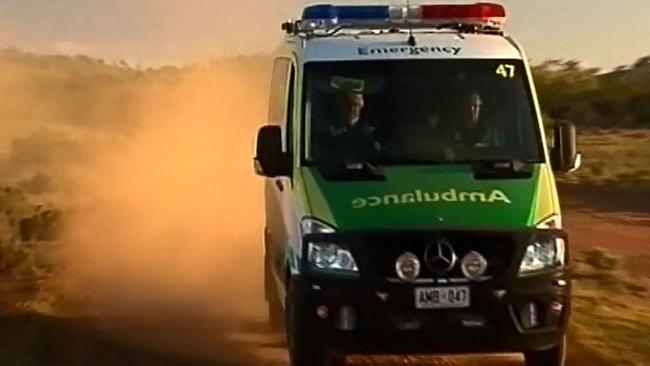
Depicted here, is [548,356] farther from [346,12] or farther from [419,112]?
[346,12]

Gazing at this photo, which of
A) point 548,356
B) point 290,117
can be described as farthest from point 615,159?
point 548,356

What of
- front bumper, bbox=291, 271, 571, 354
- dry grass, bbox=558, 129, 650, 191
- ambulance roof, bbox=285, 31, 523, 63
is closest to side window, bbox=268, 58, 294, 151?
ambulance roof, bbox=285, 31, 523, 63

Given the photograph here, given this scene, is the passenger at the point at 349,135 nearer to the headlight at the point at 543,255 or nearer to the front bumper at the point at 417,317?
the front bumper at the point at 417,317

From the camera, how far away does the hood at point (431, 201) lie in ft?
34.0

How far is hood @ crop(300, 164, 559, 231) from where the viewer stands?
1035 centimetres

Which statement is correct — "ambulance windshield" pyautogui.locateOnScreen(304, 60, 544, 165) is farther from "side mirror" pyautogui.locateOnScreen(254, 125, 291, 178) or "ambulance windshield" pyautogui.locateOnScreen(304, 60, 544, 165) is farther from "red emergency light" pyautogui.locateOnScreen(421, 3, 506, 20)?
"red emergency light" pyautogui.locateOnScreen(421, 3, 506, 20)

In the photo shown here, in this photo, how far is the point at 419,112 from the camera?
444 inches

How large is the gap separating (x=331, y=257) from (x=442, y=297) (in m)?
0.71

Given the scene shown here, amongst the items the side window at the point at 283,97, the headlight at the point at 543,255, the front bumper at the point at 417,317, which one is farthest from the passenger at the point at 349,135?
the headlight at the point at 543,255

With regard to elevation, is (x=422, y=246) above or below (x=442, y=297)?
above

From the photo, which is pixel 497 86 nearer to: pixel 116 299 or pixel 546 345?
pixel 546 345

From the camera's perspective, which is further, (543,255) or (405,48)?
(405,48)

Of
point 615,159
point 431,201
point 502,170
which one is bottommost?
point 615,159

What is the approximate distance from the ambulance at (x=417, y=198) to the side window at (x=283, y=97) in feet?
0.19
